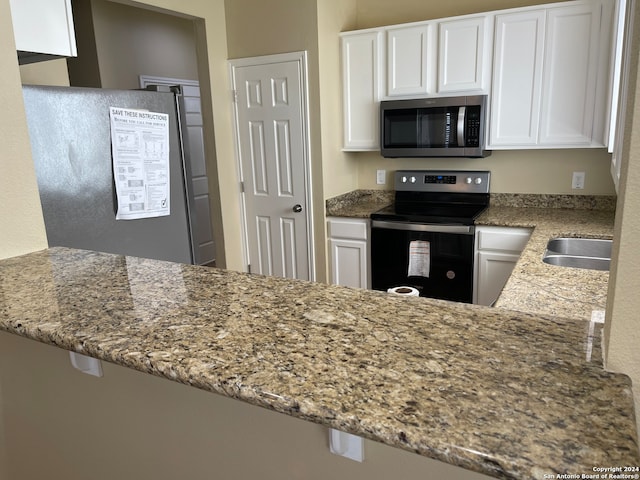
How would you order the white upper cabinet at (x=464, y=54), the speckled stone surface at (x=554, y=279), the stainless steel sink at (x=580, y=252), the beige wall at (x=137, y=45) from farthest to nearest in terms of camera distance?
the beige wall at (x=137, y=45) → the white upper cabinet at (x=464, y=54) → the stainless steel sink at (x=580, y=252) → the speckled stone surface at (x=554, y=279)

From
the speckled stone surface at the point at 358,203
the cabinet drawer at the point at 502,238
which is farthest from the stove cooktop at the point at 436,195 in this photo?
the cabinet drawer at the point at 502,238

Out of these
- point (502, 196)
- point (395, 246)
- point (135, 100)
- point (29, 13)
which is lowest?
point (395, 246)

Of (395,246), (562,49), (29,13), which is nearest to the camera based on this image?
(29,13)

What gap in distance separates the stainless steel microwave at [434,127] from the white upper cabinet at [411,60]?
104 mm

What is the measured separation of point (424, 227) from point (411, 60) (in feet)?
3.71

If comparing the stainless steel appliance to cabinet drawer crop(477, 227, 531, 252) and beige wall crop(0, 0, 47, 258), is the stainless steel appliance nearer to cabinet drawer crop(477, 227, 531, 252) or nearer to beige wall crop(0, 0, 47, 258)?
cabinet drawer crop(477, 227, 531, 252)

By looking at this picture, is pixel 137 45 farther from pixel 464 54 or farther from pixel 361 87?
pixel 464 54

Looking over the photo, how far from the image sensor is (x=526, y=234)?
9.40 ft

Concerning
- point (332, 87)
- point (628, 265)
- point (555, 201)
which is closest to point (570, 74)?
point (555, 201)

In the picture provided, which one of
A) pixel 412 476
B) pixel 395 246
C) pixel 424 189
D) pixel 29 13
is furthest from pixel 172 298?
pixel 424 189

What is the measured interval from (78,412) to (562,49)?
119 inches

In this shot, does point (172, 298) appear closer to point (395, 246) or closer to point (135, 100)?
point (135, 100)

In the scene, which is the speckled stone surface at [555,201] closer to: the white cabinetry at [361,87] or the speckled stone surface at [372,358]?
the white cabinetry at [361,87]

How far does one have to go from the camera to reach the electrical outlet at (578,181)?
3189mm
